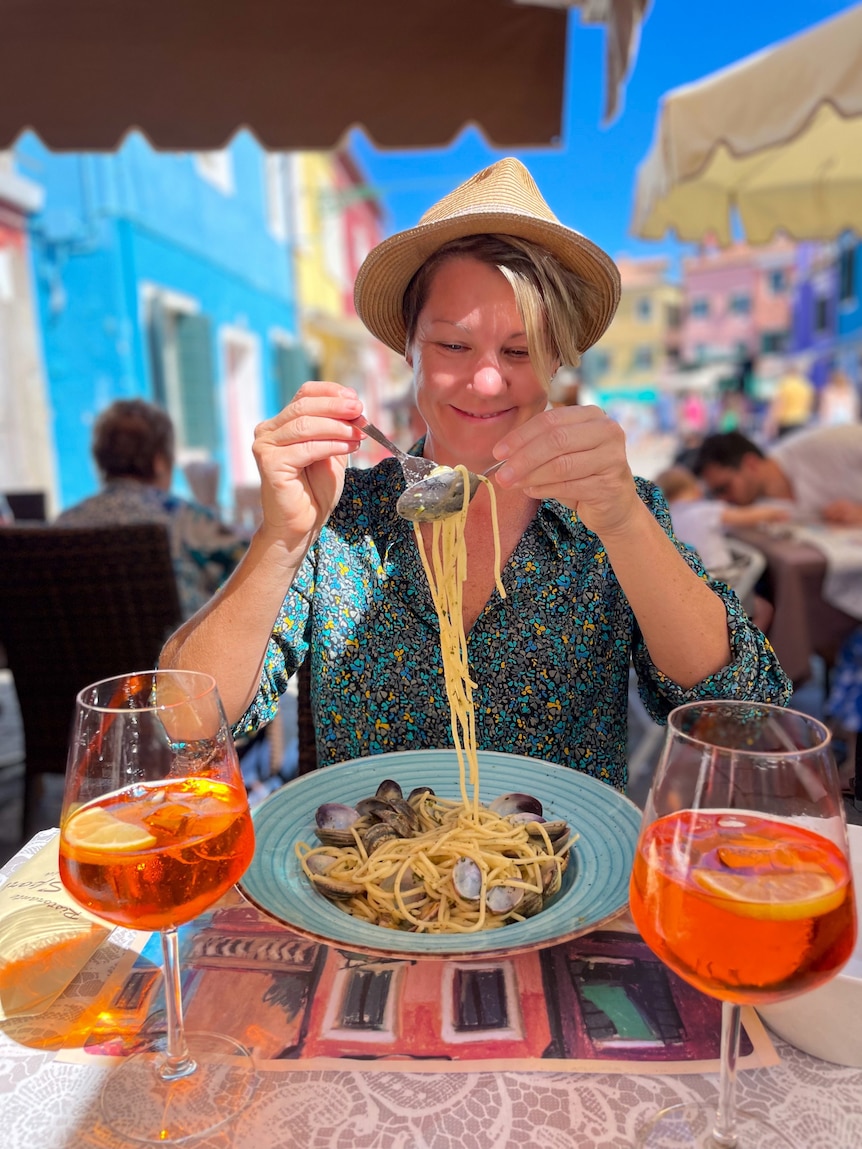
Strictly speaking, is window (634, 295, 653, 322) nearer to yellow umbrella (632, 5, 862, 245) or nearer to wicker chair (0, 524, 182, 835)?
yellow umbrella (632, 5, 862, 245)

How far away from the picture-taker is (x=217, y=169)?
1128 cm

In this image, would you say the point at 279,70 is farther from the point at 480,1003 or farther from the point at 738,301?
the point at 738,301

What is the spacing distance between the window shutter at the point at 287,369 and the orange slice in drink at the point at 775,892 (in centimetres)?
1464

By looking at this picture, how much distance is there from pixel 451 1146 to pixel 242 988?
312mm

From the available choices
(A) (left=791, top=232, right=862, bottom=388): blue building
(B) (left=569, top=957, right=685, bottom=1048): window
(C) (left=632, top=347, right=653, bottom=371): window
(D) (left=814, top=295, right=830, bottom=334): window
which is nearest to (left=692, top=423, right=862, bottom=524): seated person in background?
(B) (left=569, top=957, right=685, bottom=1048): window

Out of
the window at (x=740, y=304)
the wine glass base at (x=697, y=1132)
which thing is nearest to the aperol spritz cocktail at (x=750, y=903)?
the wine glass base at (x=697, y=1132)

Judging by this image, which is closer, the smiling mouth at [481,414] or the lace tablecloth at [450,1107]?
the lace tablecloth at [450,1107]

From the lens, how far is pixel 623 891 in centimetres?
95

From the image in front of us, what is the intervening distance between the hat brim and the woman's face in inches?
2.9

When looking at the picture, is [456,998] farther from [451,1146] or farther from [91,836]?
[91,836]

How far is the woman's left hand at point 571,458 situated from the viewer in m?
1.22

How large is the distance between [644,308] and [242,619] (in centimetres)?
5813

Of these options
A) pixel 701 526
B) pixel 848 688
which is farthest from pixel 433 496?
pixel 848 688

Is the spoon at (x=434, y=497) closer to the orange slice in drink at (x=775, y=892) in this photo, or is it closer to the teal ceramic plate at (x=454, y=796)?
the teal ceramic plate at (x=454, y=796)
